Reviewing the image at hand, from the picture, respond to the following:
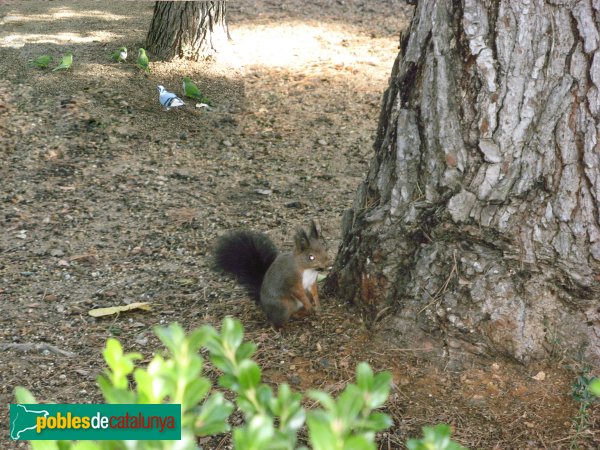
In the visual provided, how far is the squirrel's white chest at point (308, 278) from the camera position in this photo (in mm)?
3537

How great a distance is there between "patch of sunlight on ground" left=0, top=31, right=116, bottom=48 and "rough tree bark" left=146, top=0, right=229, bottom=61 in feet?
2.73

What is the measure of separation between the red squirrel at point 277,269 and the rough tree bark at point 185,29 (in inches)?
145

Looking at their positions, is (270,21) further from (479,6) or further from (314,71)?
(479,6)

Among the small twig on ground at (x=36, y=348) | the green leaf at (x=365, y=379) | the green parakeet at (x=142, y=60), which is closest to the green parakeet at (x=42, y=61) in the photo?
the green parakeet at (x=142, y=60)

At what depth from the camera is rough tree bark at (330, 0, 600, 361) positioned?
2562 millimetres

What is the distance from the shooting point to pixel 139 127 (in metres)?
5.97

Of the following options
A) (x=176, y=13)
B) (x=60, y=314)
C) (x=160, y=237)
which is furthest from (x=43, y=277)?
(x=176, y=13)

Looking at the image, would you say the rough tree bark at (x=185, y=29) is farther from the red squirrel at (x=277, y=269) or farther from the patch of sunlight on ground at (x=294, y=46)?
the red squirrel at (x=277, y=269)

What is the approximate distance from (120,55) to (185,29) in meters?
0.64

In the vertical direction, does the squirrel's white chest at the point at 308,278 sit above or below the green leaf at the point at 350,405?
below

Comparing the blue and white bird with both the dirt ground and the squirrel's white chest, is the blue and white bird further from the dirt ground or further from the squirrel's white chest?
the squirrel's white chest

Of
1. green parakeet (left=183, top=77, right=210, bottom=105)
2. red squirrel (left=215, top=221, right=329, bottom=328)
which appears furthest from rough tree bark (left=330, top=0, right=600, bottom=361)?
green parakeet (left=183, top=77, right=210, bottom=105)

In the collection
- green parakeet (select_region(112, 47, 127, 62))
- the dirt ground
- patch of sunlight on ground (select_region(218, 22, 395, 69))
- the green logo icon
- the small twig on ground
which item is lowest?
the small twig on ground

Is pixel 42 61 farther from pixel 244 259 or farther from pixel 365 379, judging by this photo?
pixel 365 379
